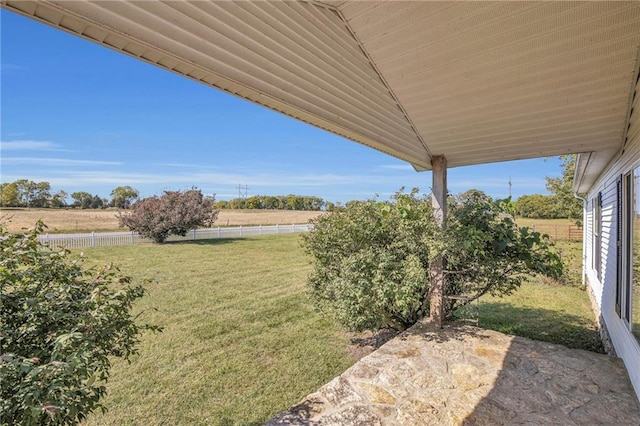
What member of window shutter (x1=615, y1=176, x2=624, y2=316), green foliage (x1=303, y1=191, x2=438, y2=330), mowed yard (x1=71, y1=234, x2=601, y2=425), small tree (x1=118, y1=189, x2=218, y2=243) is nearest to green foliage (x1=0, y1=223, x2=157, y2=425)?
mowed yard (x1=71, y1=234, x2=601, y2=425)

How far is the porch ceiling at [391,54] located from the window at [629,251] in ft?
2.12

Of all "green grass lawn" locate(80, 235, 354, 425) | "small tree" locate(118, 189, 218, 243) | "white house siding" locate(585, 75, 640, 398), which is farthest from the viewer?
"small tree" locate(118, 189, 218, 243)

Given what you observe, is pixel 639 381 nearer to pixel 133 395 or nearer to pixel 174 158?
pixel 133 395

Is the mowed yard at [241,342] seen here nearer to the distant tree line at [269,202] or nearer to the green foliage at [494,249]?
the green foliage at [494,249]

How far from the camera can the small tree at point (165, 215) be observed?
14609 millimetres

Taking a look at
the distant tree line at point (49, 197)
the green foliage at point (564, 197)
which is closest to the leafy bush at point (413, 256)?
the green foliage at point (564, 197)

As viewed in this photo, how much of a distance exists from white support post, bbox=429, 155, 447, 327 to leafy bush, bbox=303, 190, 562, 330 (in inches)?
4.1

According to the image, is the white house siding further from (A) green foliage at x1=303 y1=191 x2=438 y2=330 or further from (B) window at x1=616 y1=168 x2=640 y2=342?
(A) green foliage at x1=303 y1=191 x2=438 y2=330

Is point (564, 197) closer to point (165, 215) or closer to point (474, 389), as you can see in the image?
point (474, 389)

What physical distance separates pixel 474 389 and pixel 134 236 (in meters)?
15.1

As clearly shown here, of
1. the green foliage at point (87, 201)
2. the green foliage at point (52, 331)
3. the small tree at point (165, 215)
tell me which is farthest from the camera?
the green foliage at point (87, 201)

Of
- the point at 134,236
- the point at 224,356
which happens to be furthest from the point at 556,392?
the point at 134,236

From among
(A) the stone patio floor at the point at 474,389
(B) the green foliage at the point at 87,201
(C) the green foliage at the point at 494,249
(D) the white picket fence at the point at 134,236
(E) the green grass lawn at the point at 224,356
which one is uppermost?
(B) the green foliage at the point at 87,201

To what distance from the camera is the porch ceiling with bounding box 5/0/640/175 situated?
51.1 inches
